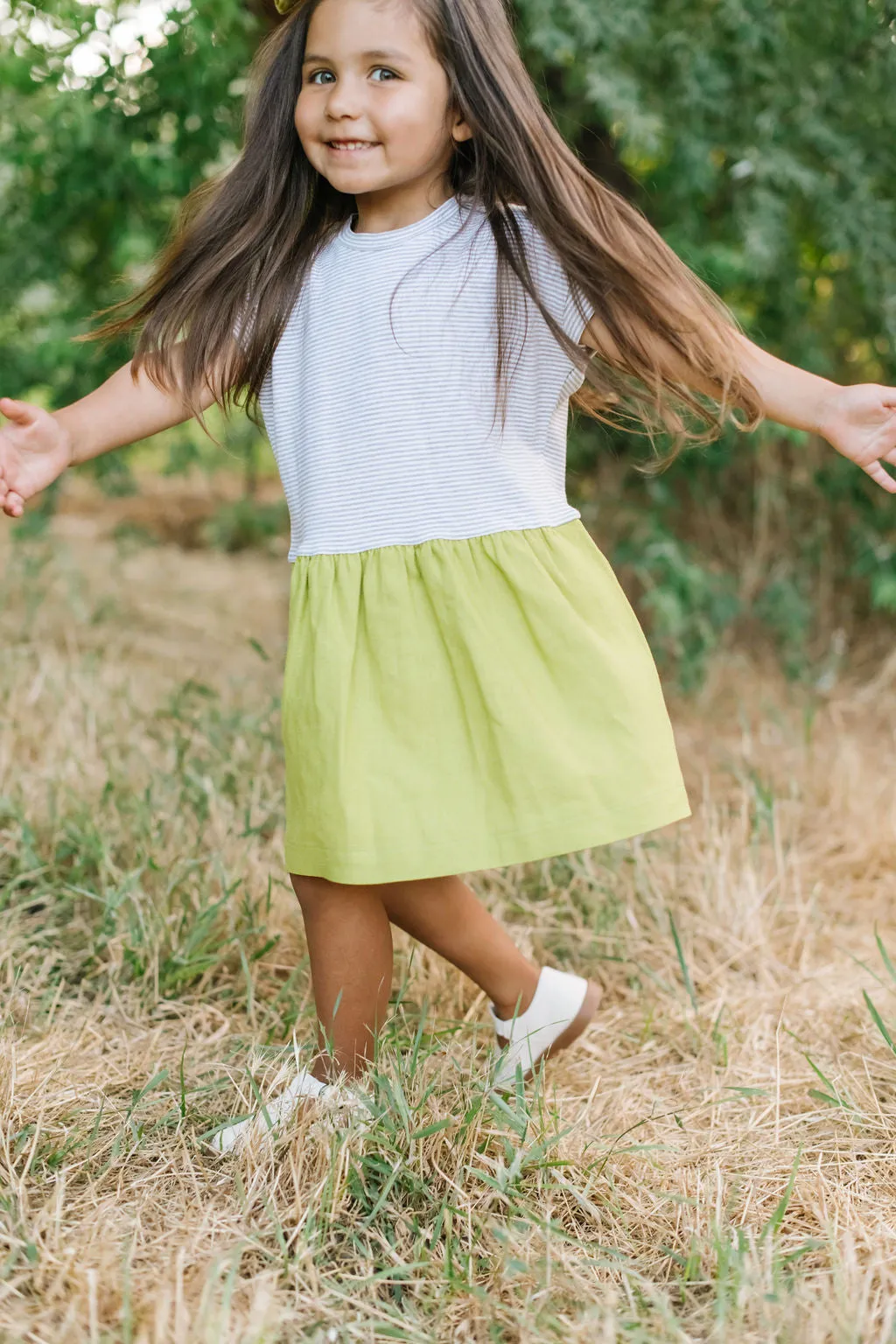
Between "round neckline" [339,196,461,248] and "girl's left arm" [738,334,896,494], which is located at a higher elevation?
"round neckline" [339,196,461,248]

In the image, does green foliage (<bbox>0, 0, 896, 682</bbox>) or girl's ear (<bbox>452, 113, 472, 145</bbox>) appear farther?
green foliage (<bbox>0, 0, 896, 682</bbox>)

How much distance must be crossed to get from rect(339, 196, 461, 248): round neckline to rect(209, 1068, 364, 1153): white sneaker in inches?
44.9

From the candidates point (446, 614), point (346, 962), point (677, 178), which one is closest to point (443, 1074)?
point (346, 962)

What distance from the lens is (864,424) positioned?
5.78 feet

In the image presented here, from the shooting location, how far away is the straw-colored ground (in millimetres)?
1485

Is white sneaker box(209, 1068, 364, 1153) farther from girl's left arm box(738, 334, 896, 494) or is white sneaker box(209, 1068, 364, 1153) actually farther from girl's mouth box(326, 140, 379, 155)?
girl's mouth box(326, 140, 379, 155)

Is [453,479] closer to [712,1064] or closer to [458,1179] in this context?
[458,1179]

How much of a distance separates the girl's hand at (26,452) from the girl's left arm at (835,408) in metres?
0.94

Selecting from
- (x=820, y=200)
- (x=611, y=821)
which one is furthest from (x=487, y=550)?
(x=820, y=200)

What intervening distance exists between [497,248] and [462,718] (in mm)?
636

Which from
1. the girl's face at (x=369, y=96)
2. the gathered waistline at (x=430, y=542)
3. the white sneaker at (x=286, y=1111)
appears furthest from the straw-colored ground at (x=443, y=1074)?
the girl's face at (x=369, y=96)

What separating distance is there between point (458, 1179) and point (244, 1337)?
347 millimetres

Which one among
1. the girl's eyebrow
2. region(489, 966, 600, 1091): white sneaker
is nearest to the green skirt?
region(489, 966, 600, 1091): white sneaker

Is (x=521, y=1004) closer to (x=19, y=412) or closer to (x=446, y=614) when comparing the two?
(x=446, y=614)
